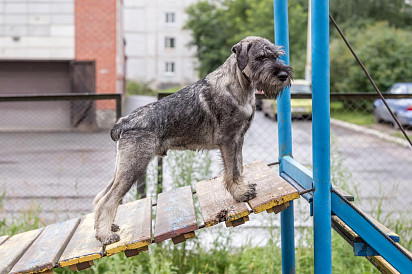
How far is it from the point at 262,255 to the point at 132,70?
46.5 meters

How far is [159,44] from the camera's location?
49.0 meters

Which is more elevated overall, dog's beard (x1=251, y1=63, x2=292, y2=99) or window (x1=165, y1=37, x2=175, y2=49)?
window (x1=165, y1=37, x2=175, y2=49)

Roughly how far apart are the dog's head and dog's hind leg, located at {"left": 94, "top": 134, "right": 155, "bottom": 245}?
0.83m

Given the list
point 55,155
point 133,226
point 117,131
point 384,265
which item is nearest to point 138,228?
point 133,226

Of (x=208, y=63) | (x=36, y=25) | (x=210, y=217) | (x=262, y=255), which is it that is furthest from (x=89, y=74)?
(x=208, y=63)

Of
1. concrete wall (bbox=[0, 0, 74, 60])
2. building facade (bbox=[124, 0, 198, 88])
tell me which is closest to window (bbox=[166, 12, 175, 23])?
building facade (bbox=[124, 0, 198, 88])

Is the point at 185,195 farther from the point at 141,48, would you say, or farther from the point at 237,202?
the point at 141,48

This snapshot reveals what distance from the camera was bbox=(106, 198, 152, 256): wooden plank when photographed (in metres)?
2.88

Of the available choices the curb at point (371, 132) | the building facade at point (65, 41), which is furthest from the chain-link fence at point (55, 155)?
the curb at point (371, 132)

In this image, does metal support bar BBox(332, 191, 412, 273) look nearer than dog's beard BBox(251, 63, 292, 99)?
Yes

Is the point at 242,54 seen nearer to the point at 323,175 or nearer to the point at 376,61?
the point at 323,175

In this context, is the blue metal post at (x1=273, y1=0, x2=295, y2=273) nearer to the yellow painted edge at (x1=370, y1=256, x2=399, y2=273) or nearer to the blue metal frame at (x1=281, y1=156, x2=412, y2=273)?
the blue metal frame at (x1=281, y1=156, x2=412, y2=273)

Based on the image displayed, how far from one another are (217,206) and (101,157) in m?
7.13

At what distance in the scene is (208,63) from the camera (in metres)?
37.2
